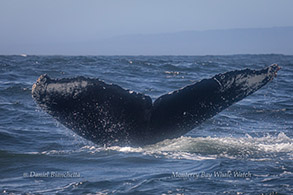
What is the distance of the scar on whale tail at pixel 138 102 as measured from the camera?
550cm

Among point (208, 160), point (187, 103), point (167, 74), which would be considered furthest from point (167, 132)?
point (167, 74)

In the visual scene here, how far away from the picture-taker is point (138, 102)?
18.7 ft

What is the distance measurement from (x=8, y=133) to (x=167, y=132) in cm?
436

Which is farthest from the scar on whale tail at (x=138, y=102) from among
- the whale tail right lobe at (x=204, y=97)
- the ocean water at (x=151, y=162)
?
the ocean water at (x=151, y=162)

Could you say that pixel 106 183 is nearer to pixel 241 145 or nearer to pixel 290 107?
pixel 241 145

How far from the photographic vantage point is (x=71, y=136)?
9.09m

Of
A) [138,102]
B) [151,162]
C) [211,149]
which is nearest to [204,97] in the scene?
[138,102]

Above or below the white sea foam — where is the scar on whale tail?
above

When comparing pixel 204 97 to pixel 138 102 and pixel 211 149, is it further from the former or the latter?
pixel 211 149

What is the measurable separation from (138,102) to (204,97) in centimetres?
78

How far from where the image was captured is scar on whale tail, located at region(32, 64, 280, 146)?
5504mm

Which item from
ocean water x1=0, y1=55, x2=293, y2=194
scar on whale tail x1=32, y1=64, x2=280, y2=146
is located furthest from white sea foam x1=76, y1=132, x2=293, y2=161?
scar on whale tail x1=32, y1=64, x2=280, y2=146

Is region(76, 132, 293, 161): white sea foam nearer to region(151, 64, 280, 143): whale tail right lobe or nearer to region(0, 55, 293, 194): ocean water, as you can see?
region(0, 55, 293, 194): ocean water

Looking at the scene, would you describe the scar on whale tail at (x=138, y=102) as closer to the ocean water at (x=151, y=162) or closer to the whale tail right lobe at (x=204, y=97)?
the whale tail right lobe at (x=204, y=97)
